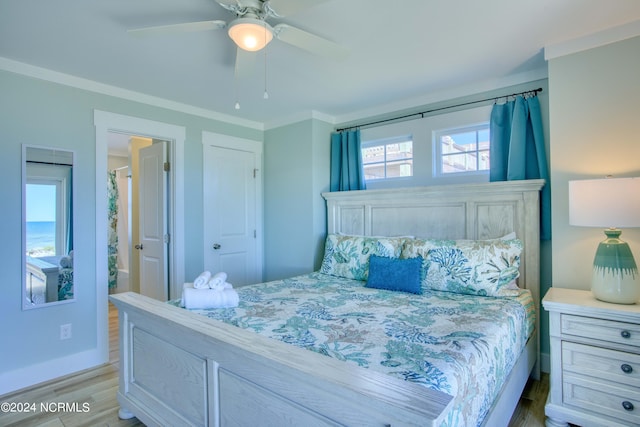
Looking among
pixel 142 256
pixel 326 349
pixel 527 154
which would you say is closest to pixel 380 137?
pixel 527 154

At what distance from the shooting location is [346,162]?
3.73 m

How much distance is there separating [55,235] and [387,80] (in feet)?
9.79

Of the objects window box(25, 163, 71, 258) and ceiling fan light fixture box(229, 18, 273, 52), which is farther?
window box(25, 163, 71, 258)

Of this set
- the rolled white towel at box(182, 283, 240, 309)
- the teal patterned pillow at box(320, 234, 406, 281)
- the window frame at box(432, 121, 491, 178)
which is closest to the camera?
the rolled white towel at box(182, 283, 240, 309)

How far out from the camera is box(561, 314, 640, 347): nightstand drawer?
175 cm

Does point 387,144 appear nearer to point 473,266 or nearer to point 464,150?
point 464,150

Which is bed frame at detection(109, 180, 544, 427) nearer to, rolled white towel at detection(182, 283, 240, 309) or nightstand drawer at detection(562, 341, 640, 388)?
rolled white towel at detection(182, 283, 240, 309)

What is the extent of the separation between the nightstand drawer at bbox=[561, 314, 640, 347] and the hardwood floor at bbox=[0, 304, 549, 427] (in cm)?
60

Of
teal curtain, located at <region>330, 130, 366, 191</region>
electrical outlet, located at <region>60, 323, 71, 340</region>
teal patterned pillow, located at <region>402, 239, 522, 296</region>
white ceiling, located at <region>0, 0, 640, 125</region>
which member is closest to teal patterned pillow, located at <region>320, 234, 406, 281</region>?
teal patterned pillow, located at <region>402, 239, 522, 296</region>

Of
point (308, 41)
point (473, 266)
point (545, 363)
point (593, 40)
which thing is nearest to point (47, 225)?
point (308, 41)

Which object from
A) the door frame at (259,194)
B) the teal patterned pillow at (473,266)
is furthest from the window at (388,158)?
the door frame at (259,194)

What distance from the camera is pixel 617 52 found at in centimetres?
211

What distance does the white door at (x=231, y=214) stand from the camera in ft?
12.0

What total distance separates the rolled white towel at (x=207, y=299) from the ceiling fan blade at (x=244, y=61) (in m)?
1.39
